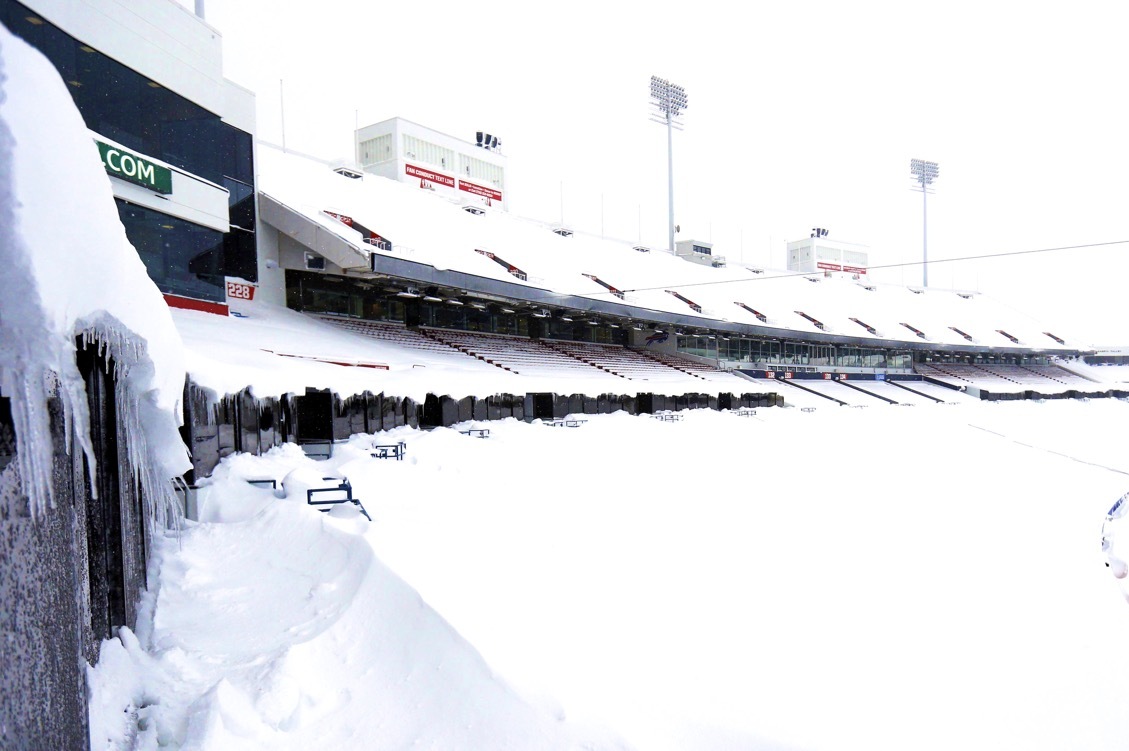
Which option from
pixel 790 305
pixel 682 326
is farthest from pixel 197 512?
pixel 790 305

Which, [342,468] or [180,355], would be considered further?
[342,468]

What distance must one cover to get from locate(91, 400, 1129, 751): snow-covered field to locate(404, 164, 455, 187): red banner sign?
1194 inches

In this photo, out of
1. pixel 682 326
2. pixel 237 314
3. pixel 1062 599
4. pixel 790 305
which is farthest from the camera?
pixel 790 305

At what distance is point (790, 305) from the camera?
132 ft

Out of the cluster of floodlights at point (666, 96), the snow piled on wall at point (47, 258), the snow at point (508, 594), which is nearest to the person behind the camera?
the snow piled on wall at point (47, 258)

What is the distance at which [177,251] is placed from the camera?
14680 millimetres

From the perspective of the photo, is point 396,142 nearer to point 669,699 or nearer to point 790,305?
point 790,305

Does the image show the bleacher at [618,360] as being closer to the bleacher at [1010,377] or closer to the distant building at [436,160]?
the distant building at [436,160]

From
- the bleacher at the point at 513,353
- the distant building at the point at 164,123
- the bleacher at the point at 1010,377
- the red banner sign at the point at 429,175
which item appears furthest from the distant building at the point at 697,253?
the distant building at the point at 164,123

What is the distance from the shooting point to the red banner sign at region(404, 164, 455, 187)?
37000mm

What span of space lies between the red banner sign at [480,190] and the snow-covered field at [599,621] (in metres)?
32.8

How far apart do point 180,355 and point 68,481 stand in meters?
1.39

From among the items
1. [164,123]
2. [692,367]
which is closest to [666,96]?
[692,367]

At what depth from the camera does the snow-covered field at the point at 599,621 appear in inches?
127
